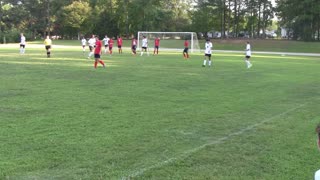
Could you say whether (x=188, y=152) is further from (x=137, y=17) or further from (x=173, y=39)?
(x=137, y=17)

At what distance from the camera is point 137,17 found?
89.4m

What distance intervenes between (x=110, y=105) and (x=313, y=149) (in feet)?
18.8

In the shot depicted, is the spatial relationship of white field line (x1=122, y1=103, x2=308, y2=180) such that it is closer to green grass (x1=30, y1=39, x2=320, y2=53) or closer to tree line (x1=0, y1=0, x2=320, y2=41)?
green grass (x1=30, y1=39, x2=320, y2=53)

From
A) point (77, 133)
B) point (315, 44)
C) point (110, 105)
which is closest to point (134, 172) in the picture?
point (77, 133)

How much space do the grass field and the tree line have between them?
2768 inches

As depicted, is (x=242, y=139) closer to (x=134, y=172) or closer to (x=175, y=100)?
(x=134, y=172)

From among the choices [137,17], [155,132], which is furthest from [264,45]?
[155,132]

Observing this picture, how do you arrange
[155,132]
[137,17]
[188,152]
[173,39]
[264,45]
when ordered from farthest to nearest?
[137,17] → [264,45] → [173,39] → [155,132] → [188,152]

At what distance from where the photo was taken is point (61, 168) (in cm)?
618

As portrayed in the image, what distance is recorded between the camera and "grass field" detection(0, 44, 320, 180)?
6308 millimetres

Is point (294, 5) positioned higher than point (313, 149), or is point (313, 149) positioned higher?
point (294, 5)

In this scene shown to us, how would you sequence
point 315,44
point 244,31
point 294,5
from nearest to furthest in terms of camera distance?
1. point 315,44
2. point 294,5
3. point 244,31

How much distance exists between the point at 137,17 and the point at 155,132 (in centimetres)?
8242

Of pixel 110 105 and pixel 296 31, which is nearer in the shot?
pixel 110 105
